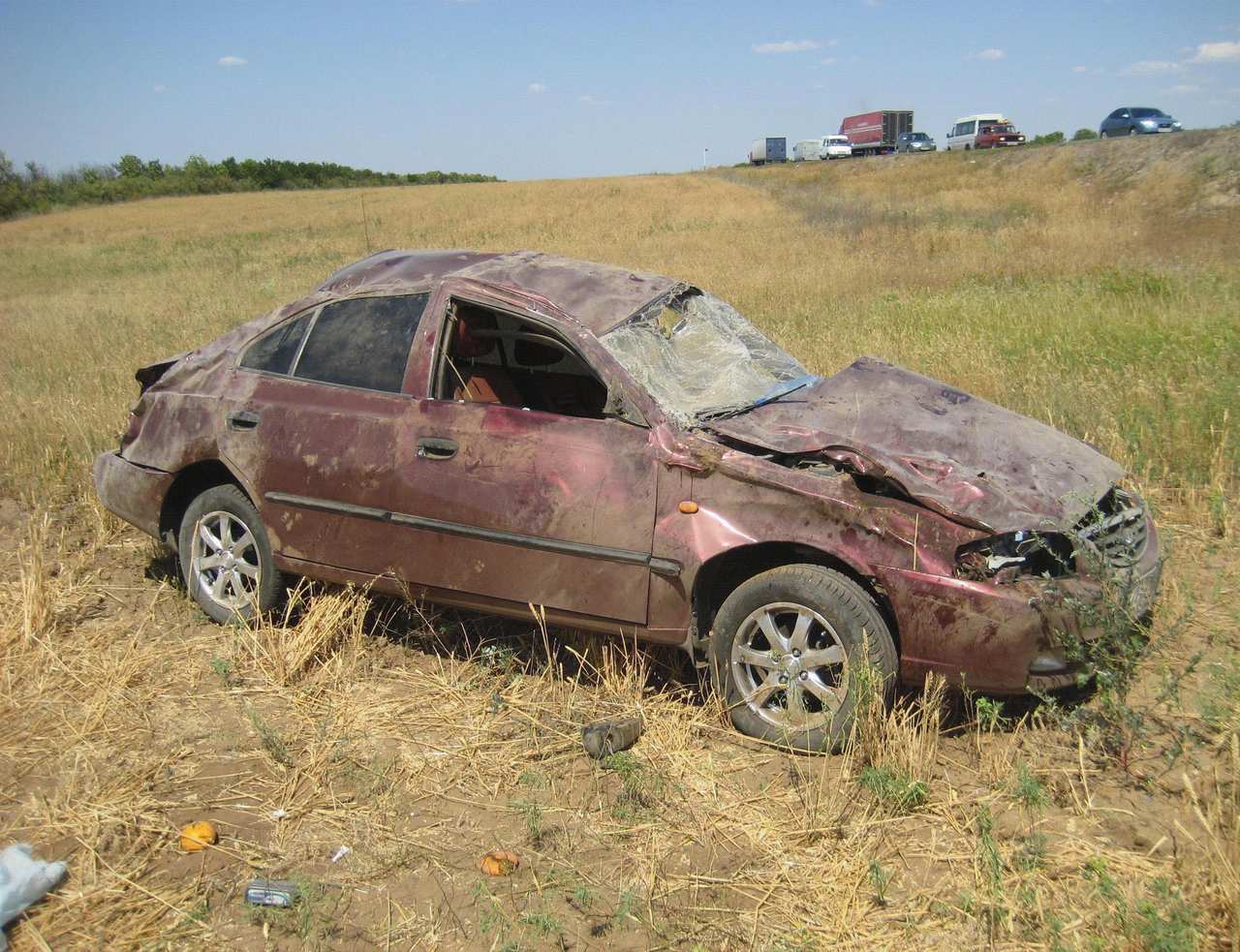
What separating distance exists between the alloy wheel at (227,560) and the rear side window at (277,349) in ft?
2.50

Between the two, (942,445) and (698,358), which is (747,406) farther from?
(942,445)

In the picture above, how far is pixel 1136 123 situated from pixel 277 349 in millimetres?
39707

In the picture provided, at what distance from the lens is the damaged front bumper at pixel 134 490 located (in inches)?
200

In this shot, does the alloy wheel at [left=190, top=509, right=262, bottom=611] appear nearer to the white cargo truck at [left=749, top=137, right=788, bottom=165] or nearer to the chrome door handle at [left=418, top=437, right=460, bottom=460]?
the chrome door handle at [left=418, top=437, right=460, bottom=460]

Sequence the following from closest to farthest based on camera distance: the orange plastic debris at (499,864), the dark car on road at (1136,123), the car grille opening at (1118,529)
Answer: the orange plastic debris at (499,864)
the car grille opening at (1118,529)
the dark car on road at (1136,123)

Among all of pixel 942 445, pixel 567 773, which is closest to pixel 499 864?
pixel 567 773

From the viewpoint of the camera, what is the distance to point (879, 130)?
56438 millimetres

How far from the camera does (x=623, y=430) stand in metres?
4.00

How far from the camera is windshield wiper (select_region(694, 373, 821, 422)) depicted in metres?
4.19

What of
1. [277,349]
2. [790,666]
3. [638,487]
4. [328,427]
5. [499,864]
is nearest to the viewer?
[499,864]

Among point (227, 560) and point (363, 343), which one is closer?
point (363, 343)

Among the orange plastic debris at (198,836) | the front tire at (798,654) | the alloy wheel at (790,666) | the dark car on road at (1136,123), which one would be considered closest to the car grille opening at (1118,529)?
the front tire at (798,654)

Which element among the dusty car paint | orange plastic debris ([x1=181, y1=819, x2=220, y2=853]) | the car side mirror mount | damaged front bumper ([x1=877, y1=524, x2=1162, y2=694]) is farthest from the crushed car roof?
orange plastic debris ([x1=181, y1=819, x2=220, y2=853])

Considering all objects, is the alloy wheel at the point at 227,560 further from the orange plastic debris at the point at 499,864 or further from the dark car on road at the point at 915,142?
the dark car on road at the point at 915,142
